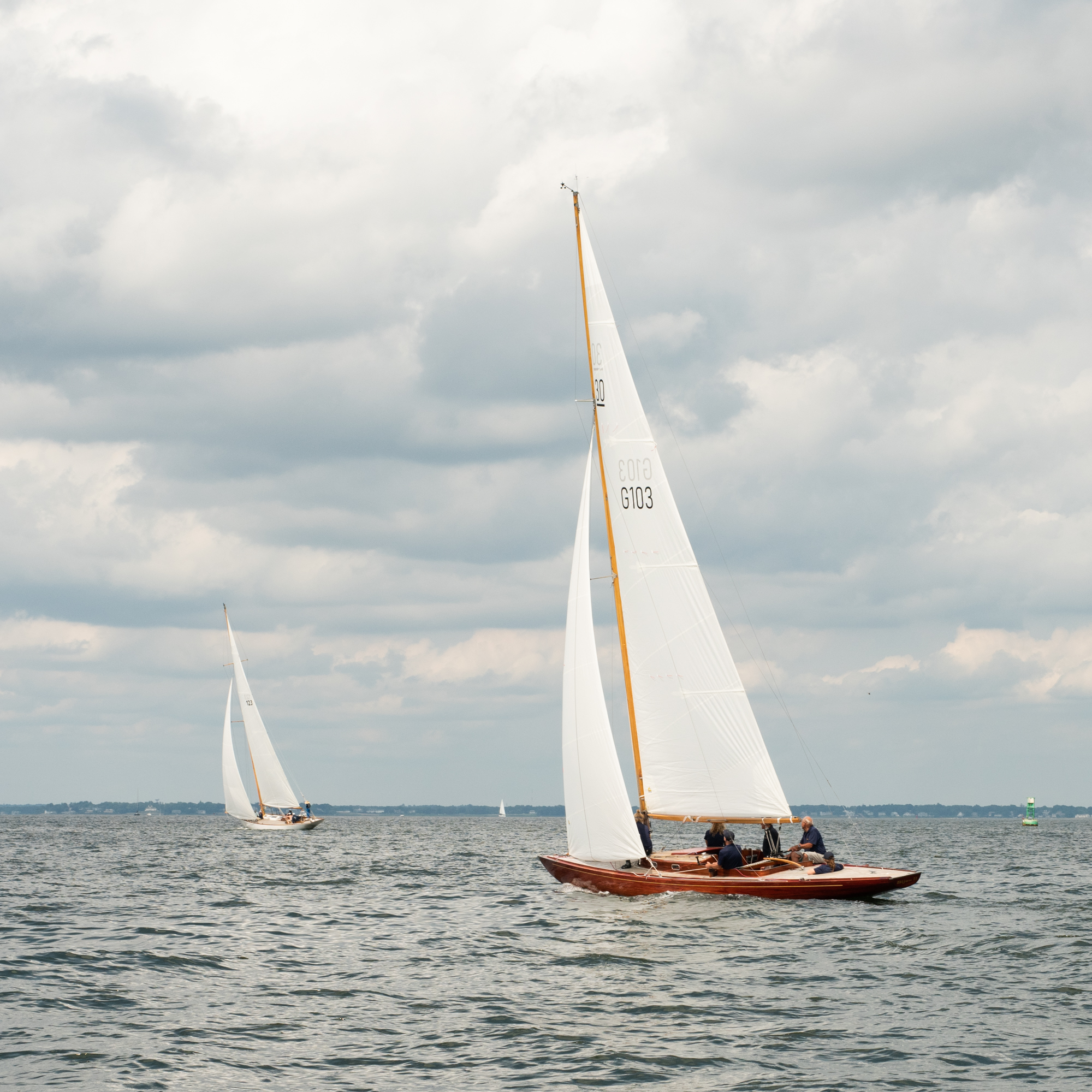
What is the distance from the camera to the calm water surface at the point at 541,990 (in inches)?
569

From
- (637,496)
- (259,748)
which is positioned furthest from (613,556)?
(259,748)

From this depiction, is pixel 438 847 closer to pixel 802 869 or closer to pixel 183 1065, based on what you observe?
pixel 802 869

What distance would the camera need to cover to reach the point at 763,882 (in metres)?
27.2

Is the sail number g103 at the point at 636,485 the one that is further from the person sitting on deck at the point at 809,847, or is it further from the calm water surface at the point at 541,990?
the calm water surface at the point at 541,990

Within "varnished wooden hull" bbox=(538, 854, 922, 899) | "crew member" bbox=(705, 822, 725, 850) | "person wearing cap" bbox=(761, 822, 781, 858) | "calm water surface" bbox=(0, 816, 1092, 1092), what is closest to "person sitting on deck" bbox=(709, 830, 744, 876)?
"varnished wooden hull" bbox=(538, 854, 922, 899)

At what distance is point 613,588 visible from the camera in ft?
99.5

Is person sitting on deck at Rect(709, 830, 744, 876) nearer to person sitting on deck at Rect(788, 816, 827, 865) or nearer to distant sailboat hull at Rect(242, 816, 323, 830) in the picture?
person sitting on deck at Rect(788, 816, 827, 865)

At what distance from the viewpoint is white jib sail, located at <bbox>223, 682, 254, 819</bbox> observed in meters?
84.4

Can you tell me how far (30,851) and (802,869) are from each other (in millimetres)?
53718

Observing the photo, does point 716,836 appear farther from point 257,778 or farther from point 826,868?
point 257,778

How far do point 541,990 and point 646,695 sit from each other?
11289 millimetres

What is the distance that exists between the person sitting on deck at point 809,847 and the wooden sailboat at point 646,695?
511mm

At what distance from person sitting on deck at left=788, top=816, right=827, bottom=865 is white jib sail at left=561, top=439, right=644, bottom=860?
4103 mm

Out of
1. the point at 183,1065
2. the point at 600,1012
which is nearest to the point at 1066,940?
the point at 600,1012
